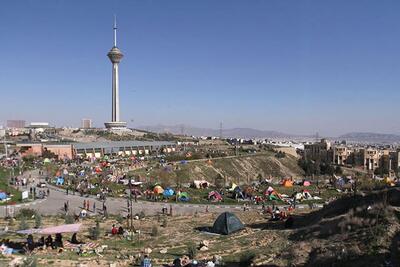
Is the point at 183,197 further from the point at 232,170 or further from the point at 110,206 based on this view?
the point at 232,170

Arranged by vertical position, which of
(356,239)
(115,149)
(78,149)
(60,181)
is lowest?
(60,181)

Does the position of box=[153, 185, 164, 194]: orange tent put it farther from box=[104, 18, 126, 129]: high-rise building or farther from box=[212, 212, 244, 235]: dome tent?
box=[104, 18, 126, 129]: high-rise building

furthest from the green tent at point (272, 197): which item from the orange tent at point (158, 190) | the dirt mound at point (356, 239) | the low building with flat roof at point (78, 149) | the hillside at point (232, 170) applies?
the low building with flat roof at point (78, 149)

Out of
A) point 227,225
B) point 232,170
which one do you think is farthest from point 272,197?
point 232,170

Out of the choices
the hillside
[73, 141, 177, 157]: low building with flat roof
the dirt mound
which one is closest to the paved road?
the dirt mound

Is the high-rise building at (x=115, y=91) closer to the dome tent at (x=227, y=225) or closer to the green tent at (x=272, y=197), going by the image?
the green tent at (x=272, y=197)
